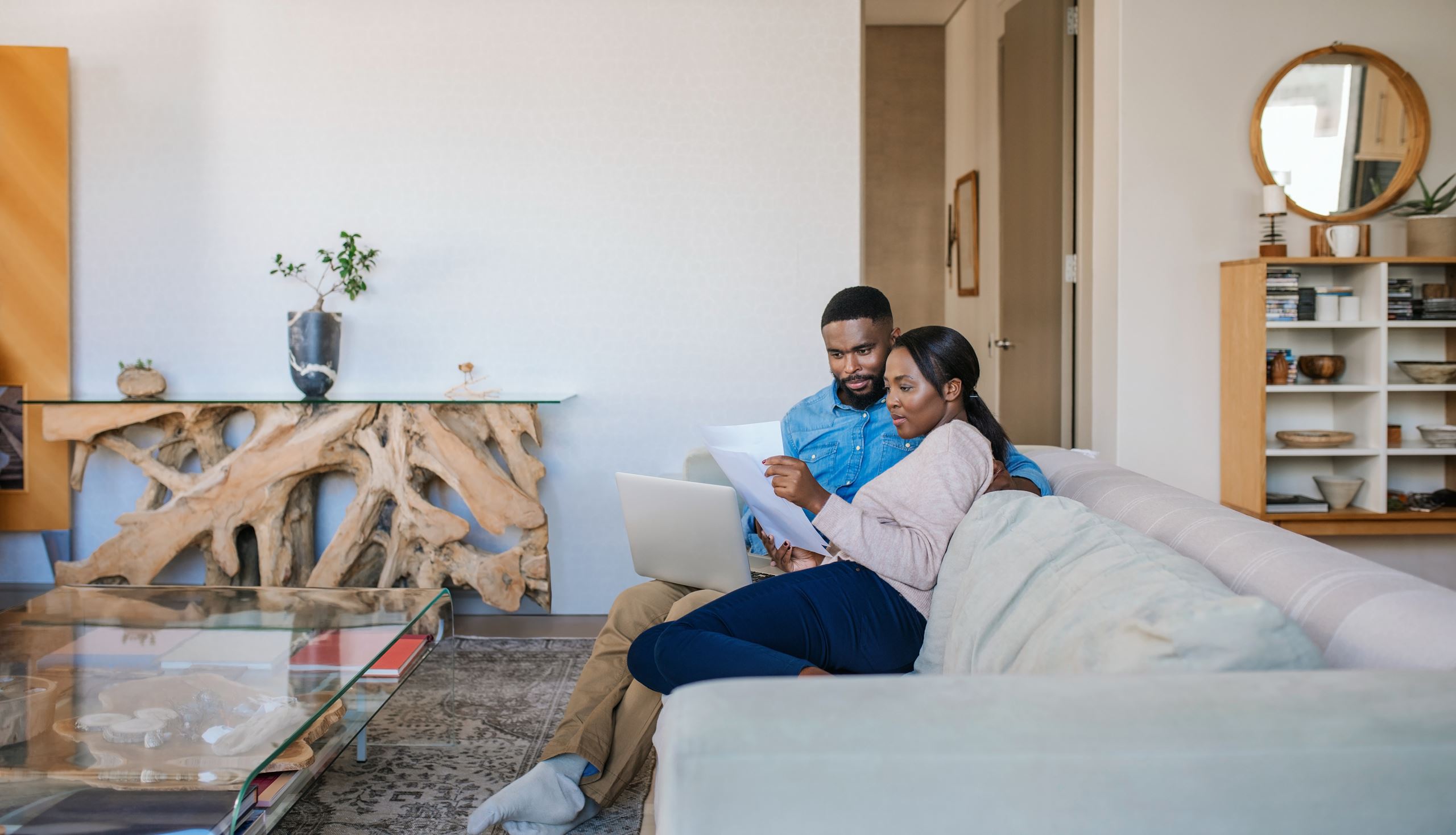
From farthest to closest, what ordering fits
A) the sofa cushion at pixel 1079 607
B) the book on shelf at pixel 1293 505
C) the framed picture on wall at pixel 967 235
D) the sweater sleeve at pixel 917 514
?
the framed picture on wall at pixel 967 235, the book on shelf at pixel 1293 505, the sweater sleeve at pixel 917 514, the sofa cushion at pixel 1079 607

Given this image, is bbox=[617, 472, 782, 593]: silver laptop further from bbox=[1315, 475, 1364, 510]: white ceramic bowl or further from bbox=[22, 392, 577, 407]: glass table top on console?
bbox=[1315, 475, 1364, 510]: white ceramic bowl

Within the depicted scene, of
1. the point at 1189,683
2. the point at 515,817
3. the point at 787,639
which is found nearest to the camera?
the point at 1189,683

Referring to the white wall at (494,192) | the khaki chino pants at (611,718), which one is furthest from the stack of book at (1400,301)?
the khaki chino pants at (611,718)

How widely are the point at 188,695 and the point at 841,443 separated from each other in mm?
1480

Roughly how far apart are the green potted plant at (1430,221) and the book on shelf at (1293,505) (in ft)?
3.13

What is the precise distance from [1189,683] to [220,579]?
335 cm

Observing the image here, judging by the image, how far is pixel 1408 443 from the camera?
3842 millimetres

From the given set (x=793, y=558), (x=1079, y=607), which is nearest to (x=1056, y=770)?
(x=1079, y=607)

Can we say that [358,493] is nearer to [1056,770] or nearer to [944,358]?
[944,358]

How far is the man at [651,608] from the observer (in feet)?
6.79

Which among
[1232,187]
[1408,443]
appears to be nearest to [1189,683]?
[1232,187]

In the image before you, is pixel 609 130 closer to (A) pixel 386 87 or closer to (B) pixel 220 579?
(A) pixel 386 87

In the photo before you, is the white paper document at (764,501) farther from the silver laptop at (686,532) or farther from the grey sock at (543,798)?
the grey sock at (543,798)

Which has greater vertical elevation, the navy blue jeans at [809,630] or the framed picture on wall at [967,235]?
the framed picture on wall at [967,235]
